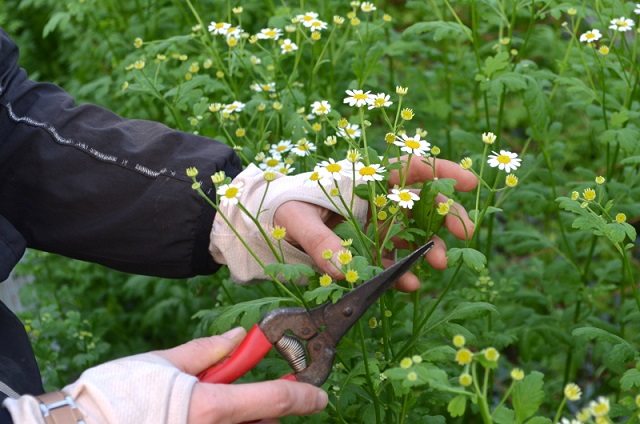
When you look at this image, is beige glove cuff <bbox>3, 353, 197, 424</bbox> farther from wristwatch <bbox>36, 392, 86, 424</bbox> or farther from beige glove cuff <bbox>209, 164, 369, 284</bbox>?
beige glove cuff <bbox>209, 164, 369, 284</bbox>

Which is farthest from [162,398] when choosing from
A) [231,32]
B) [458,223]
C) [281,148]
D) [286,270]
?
[231,32]

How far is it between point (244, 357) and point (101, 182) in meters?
0.67

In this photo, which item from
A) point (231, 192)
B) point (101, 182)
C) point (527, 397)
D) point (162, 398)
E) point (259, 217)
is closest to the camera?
point (527, 397)

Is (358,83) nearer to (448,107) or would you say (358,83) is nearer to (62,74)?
(448,107)

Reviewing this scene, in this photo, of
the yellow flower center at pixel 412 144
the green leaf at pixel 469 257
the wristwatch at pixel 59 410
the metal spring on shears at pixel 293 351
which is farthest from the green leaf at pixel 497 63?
the wristwatch at pixel 59 410

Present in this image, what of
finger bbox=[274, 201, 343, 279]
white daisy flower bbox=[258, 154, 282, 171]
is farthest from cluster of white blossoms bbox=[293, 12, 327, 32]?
finger bbox=[274, 201, 343, 279]

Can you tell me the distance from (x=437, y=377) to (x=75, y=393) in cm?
61

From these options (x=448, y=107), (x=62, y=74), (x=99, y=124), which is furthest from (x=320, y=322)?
(x=62, y=74)

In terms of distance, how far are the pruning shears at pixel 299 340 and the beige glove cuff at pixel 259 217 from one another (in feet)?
0.98

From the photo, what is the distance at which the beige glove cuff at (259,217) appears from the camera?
190 centimetres

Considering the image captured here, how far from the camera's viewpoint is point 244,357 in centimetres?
161

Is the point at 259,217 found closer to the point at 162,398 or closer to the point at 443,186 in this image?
the point at 443,186

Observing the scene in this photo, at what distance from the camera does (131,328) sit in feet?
11.1

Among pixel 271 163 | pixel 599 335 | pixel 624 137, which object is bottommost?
pixel 599 335
